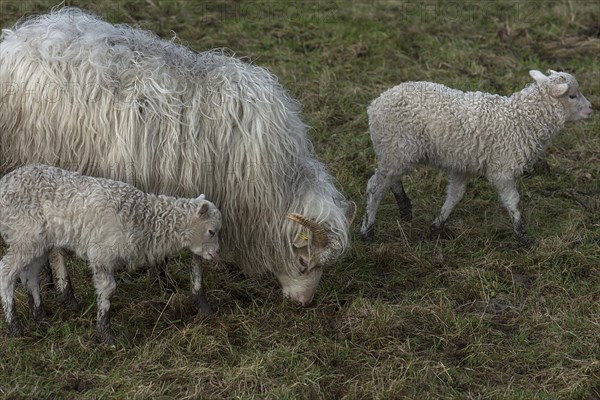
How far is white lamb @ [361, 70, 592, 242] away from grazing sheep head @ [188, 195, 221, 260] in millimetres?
1786

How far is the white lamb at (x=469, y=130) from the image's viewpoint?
633 centimetres

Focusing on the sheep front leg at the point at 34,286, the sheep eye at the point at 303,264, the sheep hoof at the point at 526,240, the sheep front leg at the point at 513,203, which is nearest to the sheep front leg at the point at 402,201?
the sheep front leg at the point at 513,203

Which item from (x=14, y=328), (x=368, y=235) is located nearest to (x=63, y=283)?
(x=14, y=328)

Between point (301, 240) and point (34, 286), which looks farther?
point (301, 240)

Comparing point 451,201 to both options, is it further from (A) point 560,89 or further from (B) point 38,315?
(B) point 38,315

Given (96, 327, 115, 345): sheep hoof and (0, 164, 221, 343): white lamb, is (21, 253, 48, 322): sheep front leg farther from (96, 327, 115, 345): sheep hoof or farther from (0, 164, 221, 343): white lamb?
(96, 327, 115, 345): sheep hoof

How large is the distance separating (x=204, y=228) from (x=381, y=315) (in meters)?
1.13

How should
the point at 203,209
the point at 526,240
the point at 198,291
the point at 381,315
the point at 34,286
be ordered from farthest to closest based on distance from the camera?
1. the point at 526,240
2. the point at 198,291
3. the point at 381,315
4. the point at 34,286
5. the point at 203,209

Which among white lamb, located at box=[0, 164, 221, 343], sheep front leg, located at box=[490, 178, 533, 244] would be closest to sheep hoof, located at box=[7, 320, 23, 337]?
white lamb, located at box=[0, 164, 221, 343]

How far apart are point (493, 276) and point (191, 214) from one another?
211cm

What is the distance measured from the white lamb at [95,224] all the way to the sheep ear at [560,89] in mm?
2718

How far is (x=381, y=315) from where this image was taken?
532 centimetres

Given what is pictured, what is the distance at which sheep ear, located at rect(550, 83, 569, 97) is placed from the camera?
642 cm

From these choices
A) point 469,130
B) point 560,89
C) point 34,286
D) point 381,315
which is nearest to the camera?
point 34,286
